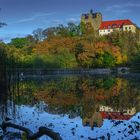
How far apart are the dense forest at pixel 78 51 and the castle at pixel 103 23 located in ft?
127

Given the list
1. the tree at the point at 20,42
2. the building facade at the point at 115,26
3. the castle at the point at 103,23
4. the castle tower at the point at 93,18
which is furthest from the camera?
the castle tower at the point at 93,18

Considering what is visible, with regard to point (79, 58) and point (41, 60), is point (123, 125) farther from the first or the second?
point (79, 58)

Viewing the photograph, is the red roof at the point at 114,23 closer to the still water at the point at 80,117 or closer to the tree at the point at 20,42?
the tree at the point at 20,42

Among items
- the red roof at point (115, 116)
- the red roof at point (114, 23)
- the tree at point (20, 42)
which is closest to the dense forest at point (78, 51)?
the tree at point (20, 42)

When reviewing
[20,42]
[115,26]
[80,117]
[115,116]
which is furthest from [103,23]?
[80,117]

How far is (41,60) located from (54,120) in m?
60.0

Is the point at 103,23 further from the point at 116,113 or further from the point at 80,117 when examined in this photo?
the point at 80,117

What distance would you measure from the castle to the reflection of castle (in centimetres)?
12611

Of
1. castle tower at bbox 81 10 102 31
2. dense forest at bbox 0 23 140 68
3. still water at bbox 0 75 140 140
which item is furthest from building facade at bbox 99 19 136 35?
still water at bbox 0 75 140 140

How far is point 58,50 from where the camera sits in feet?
292

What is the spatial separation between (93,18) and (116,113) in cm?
13178

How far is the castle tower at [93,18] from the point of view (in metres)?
148

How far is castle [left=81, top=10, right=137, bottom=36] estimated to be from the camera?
14688 cm

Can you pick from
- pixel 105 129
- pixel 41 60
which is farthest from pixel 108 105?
pixel 41 60
